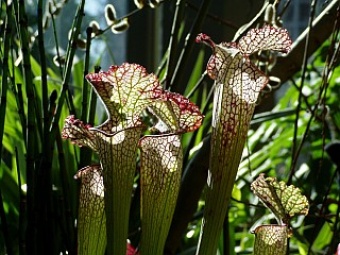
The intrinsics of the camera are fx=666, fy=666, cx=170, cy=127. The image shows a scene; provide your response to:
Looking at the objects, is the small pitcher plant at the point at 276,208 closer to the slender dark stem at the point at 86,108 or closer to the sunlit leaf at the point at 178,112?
the sunlit leaf at the point at 178,112

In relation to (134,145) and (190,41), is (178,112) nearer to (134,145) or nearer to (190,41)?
(134,145)

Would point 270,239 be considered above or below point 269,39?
below

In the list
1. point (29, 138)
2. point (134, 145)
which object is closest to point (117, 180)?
point (134, 145)

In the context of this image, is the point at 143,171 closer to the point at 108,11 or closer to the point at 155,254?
the point at 155,254

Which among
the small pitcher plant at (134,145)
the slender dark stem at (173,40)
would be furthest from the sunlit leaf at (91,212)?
the slender dark stem at (173,40)

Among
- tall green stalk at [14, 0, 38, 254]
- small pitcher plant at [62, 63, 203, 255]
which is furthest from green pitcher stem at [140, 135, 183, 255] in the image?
tall green stalk at [14, 0, 38, 254]

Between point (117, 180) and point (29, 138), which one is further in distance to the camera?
point (29, 138)
